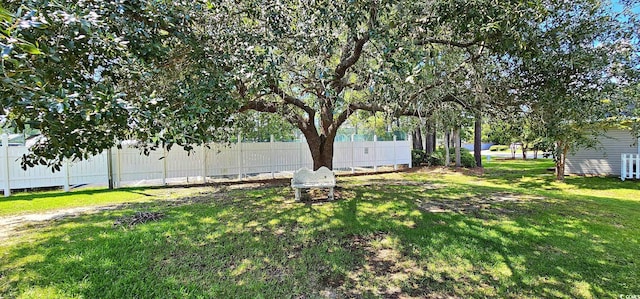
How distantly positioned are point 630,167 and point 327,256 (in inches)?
510

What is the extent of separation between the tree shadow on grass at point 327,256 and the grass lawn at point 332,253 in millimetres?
17

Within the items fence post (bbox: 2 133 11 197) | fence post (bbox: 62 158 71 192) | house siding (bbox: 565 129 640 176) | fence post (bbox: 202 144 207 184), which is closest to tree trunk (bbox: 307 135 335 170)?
fence post (bbox: 202 144 207 184)

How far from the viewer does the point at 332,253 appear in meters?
4.14

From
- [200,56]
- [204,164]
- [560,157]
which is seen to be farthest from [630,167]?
[204,164]

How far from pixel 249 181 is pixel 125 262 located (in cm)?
696

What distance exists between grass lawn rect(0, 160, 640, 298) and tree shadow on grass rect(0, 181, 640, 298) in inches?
0.7

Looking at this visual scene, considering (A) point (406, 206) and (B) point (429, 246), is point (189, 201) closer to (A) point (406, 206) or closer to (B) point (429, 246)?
(A) point (406, 206)

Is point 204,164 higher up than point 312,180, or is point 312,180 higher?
point 204,164

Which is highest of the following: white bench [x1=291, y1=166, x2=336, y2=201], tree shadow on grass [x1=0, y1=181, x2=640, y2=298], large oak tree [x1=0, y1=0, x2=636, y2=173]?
large oak tree [x1=0, y1=0, x2=636, y2=173]

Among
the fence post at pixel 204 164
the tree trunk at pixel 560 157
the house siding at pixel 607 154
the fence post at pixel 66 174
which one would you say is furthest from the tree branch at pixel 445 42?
the house siding at pixel 607 154

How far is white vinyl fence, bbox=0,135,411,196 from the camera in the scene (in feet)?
27.9

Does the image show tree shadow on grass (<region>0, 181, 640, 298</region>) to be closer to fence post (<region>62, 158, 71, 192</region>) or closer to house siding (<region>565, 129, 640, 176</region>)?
fence post (<region>62, 158, 71, 192</region>)

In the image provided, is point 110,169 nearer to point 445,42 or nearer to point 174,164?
point 174,164

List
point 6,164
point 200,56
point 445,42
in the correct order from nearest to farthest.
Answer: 1. point 200,56
2. point 445,42
3. point 6,164
